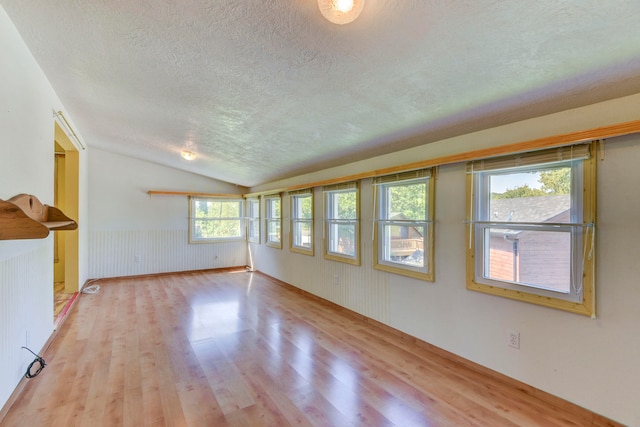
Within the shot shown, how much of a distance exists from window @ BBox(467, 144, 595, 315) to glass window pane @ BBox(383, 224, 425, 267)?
58 cm

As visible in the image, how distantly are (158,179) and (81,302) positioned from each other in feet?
9.15

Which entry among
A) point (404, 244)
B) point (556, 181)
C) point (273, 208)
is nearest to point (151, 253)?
point (273, 208)

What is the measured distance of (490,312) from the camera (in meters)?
2.37

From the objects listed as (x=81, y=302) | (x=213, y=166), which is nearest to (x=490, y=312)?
(x=213, y=166)

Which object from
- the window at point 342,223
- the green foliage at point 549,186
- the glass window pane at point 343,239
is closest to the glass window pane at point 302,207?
the window at point 342,223

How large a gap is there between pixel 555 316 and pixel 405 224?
1477 mm

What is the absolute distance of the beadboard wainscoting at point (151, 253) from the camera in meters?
5.67

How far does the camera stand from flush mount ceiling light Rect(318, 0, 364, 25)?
3.73 ft

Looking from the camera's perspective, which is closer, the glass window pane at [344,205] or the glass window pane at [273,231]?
the glass window pane at [344,205]

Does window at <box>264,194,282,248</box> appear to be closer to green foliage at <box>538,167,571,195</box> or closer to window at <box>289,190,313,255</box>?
window at <box>289,190,313,255</box>

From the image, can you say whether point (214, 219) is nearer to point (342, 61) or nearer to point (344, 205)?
point (344, 205)

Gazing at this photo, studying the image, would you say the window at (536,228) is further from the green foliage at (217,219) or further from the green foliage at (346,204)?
the green foliage at (217,219)

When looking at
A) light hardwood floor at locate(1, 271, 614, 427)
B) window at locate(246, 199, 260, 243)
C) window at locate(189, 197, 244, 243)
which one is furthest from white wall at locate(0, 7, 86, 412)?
window at locate(246, 199, 260, 243)

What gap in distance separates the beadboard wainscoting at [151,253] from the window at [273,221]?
4.50ft
